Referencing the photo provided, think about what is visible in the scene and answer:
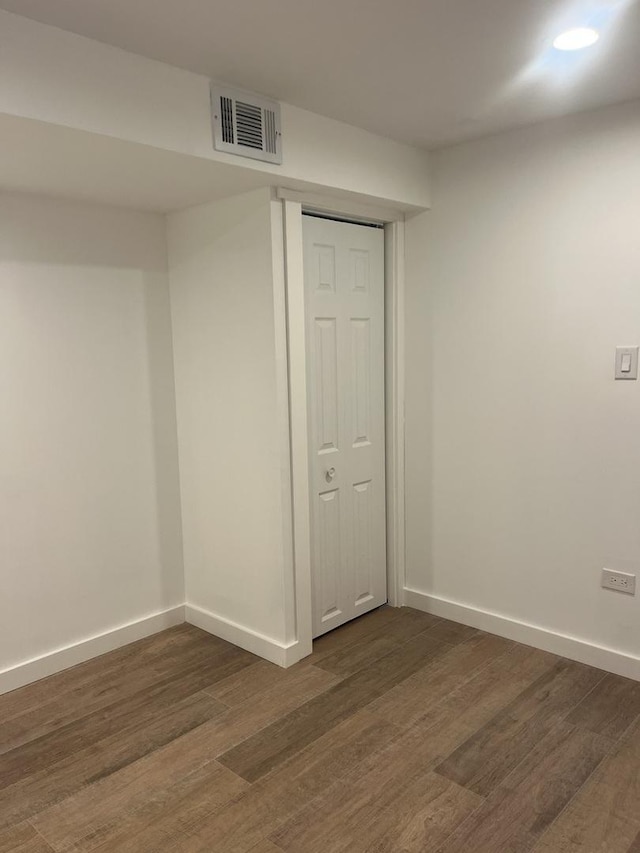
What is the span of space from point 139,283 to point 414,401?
150 centimetres

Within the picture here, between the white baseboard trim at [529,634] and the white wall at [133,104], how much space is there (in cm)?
211

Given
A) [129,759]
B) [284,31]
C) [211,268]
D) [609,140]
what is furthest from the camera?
[211,268]

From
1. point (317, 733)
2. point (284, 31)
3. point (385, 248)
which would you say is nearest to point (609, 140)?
point (385, 248)

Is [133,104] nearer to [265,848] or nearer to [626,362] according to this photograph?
[626,362]

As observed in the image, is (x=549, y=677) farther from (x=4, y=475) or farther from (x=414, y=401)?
(x=4, y=475)

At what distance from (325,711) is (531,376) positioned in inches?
66.2

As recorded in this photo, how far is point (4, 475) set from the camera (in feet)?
9.05

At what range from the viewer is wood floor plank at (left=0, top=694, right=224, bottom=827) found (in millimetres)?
2131

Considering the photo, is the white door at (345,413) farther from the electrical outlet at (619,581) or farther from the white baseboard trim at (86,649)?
the electrical outlet at (619,581)

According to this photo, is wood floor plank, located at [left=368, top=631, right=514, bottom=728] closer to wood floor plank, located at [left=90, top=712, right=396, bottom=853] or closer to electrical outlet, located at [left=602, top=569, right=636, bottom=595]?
wood floor plank, located at [left=90, top=712, right=396, bottom=853]

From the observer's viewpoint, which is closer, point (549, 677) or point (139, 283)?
point (549, 677)

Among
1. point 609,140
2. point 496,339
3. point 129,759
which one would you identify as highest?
point 609,140

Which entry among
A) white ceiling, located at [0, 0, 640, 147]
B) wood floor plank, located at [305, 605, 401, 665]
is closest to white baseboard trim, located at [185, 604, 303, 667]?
wood floor plank, located at [305, 605, 401, 665]

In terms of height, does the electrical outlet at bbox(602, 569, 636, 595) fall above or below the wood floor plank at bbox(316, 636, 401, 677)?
above
